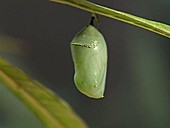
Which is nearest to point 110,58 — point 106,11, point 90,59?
point 90,59

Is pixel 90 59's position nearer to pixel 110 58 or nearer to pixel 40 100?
pixel 40 100

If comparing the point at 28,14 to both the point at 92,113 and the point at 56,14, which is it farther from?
the point at 92,113

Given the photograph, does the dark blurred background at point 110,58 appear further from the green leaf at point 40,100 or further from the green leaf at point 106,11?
the green leaf at point 40,100

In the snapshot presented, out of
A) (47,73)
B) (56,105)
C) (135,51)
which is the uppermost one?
(56,105)

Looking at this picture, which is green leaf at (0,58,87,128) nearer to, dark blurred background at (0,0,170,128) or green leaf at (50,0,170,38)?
green leaf at (50,0,170,38)

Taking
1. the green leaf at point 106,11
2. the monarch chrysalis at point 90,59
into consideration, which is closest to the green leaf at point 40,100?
the green leaf at point 106,11

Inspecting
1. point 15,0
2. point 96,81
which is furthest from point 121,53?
point 96,81
